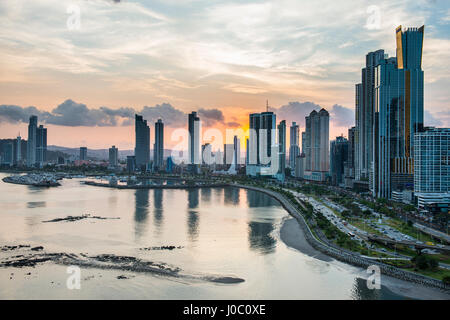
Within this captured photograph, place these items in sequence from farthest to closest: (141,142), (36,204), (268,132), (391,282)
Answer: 1. (141,142)
2. (268,132)
3. (36,204)
4. (391,282)

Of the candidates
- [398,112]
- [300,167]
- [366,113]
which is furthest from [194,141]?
[398,112]

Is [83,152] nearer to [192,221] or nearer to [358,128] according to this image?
[358,128]

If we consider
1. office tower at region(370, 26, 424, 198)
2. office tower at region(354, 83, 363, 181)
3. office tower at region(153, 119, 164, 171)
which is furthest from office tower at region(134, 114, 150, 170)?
office tower at region(370, 26, 424, 198)

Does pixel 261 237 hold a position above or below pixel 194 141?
below

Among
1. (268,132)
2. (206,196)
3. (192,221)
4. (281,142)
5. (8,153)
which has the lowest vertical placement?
(192,221)

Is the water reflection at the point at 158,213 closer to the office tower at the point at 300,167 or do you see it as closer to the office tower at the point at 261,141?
the office tower at the point at 261,141
